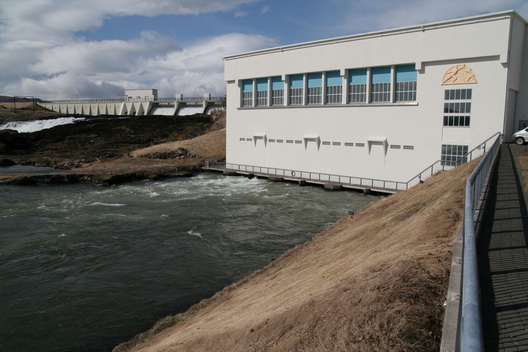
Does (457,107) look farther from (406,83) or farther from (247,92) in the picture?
(247,92)

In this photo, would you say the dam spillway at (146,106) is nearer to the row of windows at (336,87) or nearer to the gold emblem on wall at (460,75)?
the row of windows at (336,87)

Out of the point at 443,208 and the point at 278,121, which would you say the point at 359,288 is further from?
the point at 278,121

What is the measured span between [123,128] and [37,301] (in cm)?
6259

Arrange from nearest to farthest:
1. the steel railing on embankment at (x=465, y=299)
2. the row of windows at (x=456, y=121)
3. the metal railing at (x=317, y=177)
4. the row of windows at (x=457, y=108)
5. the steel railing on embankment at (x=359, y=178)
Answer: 1. the steel railing on embankment at (x=465, y=299)
2. the steel railing on embankment at (x=359, y=178)
3. the row of windows at (x=457, y=108)
4. the row of windows at (x=456, y=121)
5. the metal railing at (x=317, y=177)

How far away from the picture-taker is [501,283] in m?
5.90

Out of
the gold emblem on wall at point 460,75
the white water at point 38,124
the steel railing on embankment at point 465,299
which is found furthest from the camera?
the white water at point 38,124

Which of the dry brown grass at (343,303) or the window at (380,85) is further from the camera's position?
the window at (380,85)

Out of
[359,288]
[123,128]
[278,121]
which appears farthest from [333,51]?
[123,128]

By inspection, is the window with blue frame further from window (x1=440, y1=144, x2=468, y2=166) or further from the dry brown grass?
the dry brown grass

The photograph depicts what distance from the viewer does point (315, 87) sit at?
34.9 metres

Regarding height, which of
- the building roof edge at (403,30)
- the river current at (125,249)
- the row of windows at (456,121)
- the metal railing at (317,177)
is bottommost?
the river current at (125,249)

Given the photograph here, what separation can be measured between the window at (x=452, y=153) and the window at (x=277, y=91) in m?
15.1

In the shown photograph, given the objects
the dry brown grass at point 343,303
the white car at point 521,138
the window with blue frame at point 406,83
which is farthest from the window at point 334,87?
the dry brown grass at point 343,303

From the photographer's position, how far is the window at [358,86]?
103ft
